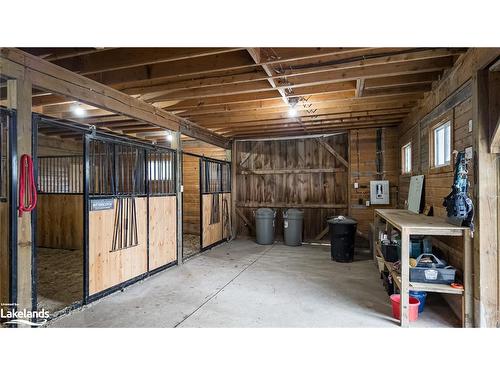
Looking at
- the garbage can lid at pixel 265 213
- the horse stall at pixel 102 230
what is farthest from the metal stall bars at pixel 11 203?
the garbage can lid at pixel 265 213

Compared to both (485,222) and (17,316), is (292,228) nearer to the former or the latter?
(485,222)

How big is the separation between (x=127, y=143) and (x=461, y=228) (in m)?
3.89

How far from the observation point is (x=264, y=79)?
3.46 metres

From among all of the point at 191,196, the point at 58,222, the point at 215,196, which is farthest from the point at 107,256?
the point at 191,196

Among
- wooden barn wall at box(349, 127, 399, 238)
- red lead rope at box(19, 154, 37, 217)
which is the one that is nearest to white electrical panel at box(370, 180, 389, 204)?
wooden barn wall at box(349, 127, 399, 238)

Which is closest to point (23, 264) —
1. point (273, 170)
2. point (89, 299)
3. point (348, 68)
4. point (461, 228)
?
point (89, 299)

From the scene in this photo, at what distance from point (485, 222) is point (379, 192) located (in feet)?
12.5

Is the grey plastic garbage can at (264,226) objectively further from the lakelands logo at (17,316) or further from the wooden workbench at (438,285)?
the lakelands logo at (17,316)

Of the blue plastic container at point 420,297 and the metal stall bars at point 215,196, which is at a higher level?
the metal stall bars at point 215,196

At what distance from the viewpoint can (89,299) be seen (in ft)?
10.9

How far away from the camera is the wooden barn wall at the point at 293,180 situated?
275 inches

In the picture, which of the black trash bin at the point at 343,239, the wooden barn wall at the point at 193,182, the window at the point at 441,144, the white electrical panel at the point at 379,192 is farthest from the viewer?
the wooden barn wall at the point at 193,182

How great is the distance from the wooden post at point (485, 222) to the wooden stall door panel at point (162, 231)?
3.92 metres
